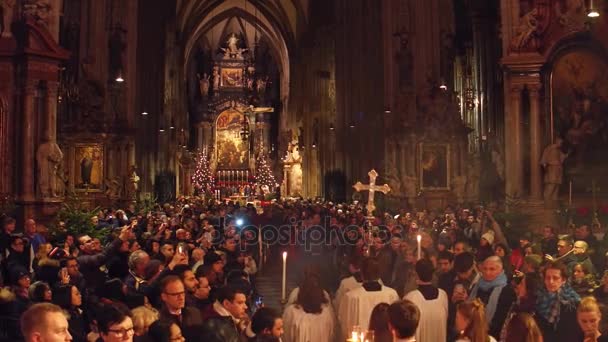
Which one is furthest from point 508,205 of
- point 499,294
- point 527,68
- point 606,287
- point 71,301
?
point 71,301

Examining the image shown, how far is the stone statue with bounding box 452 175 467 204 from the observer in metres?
24.6

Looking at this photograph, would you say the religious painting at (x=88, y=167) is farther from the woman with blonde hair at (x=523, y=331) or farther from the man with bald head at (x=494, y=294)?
the woman with blonde hair at (x=523, y=331)

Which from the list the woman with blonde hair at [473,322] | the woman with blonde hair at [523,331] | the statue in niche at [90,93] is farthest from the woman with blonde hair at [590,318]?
the statue in niche at [90,93]

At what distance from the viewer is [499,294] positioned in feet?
21.1

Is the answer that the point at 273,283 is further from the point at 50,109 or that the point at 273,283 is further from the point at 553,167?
the point at 553,167

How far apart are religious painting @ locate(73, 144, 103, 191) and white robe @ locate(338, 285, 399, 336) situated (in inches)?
773

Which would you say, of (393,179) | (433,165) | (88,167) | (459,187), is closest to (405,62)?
(433,165)

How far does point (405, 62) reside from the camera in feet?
87.1

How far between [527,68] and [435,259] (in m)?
9.98

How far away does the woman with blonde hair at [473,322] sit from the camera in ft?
16.1

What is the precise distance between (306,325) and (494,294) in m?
1.73

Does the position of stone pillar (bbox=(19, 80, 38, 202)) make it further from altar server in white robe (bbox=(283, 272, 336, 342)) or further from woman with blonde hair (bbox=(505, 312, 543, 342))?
woman with blonde hair (bbox=(505, 312, 543, 342))

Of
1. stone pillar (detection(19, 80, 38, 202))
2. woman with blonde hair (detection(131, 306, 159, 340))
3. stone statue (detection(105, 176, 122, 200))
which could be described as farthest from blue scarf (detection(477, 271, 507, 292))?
stone statue (detection(105, 176, 122, 200))

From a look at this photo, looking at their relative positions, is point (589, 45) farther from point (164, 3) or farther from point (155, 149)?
point (164, 3)
